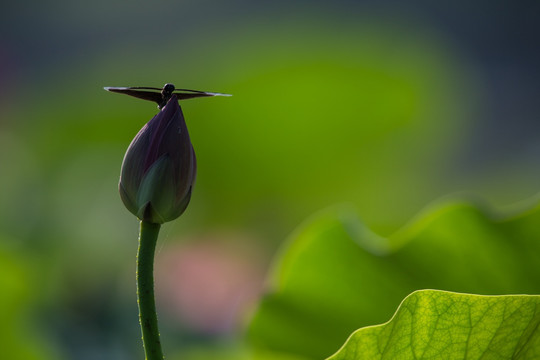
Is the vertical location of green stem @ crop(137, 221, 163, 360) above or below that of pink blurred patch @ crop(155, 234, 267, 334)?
above

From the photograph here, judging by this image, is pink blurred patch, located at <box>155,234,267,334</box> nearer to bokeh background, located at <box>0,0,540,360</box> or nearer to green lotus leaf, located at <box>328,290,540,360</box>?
bokeh background, located at <box>0,0,540,360</box>

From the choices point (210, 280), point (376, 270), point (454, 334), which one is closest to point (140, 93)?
point (454, 334)

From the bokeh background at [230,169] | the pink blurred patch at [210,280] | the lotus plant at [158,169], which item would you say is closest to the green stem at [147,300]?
the lotus plant at [158,169]

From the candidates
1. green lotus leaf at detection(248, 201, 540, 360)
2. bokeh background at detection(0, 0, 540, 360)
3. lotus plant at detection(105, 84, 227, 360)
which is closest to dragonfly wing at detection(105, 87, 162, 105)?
lotus plant at detection(105, 84, 227, 360)

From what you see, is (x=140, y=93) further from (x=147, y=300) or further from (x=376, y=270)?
(x=376, y=270)

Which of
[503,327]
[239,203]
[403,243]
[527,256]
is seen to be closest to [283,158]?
[239,203]

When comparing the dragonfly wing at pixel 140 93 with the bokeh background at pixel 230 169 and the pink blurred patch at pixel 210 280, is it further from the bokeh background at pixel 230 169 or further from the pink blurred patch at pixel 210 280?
the pink blurred patch at pixel 210 280

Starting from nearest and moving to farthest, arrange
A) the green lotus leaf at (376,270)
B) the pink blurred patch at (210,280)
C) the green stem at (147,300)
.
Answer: the green stem at (147,300)
the green lotus leaf at (376,270)
the pink blurred patch at (210,280)

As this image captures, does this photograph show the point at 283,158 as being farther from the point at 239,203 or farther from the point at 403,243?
the point at 403,243
